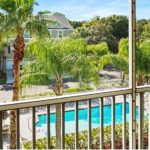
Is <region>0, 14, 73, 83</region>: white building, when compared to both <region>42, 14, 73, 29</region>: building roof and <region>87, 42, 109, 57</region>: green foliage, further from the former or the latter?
<region>87, 42, 109, 57</region>: green foliage

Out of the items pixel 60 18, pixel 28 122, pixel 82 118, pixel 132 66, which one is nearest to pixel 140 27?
pixel 132 66

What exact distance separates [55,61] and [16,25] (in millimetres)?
732

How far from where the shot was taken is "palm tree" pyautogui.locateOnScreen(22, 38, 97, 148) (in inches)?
106

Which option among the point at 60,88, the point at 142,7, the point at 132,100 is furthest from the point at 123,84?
the point at 142,7

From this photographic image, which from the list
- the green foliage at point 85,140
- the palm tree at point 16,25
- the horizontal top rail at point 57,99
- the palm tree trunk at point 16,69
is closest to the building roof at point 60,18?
the palm tree at point 16,25

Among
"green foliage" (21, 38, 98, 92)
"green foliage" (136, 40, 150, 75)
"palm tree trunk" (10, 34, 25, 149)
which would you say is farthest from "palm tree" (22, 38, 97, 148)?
"green foliage" (136, 40, 150, 75)

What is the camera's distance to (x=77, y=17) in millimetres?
2768

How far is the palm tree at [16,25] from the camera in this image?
2301 mm

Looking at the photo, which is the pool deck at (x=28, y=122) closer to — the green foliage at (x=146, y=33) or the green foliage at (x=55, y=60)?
the green foliage at (x=55, y=60)

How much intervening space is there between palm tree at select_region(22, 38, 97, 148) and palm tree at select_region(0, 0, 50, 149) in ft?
0.42

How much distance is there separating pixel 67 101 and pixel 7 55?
56cm

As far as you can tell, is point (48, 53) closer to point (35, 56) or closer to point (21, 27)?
point (35, 56)

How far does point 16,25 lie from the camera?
93.8 inches

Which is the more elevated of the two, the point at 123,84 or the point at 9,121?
the point at 123,84
